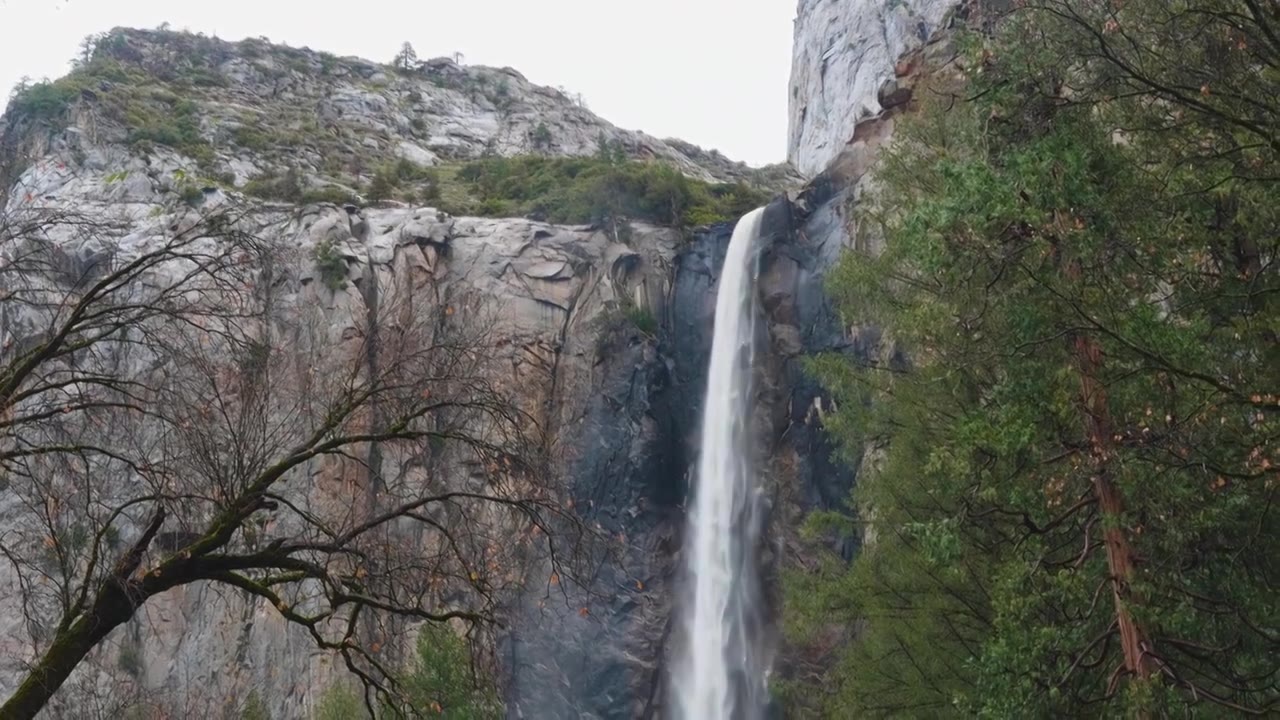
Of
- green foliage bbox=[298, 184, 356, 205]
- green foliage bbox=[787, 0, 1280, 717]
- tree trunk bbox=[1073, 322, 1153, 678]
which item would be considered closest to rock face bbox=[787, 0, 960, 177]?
green foliage bbox=[298, 184, 356, 205]

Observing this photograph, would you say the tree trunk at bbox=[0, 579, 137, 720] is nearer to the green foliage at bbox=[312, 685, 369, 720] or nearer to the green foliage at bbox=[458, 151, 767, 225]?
the green foliage at bbox=[312, 685, 369, 720]

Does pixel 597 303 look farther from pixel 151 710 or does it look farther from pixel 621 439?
pixel 151 710

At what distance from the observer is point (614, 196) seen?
35.3 meters

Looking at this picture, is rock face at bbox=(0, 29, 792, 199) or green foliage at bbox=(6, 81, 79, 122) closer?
green foliage at bbox=(6, 81, 79, 122)

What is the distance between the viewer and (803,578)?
48.9 feet

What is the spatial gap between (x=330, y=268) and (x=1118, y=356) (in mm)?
26441

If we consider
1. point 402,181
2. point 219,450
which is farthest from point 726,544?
point 402,181

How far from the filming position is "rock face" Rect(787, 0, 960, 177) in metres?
48.9

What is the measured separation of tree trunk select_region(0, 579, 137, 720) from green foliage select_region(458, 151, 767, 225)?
2967 cm

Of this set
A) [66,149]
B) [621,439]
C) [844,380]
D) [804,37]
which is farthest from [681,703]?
[804,37]

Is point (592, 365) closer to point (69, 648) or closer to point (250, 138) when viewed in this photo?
point (250, 138)

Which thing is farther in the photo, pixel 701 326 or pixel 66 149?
pixel 66 149

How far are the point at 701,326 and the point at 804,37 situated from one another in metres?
33.0

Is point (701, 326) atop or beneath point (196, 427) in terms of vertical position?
atop
